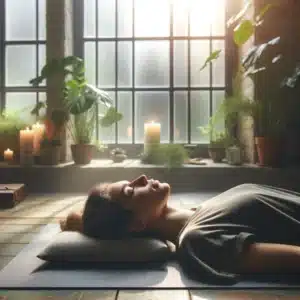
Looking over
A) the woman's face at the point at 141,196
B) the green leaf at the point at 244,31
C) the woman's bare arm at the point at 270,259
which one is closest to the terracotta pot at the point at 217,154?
→ the green leaf at the point at 244,31

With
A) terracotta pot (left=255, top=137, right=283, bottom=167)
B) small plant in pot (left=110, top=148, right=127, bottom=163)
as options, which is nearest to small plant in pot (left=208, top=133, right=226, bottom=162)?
terracotta pot (left=255, top=137, right=283, bottom=167)

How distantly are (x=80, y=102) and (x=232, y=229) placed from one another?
2.14 m

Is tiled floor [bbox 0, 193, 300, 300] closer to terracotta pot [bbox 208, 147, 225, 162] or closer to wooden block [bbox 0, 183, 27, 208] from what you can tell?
wooden block [bbox 0, 183, 27, 208]

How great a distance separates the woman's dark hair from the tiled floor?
1.01 feet

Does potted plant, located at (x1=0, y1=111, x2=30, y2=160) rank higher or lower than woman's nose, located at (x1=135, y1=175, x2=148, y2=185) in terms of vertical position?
higher

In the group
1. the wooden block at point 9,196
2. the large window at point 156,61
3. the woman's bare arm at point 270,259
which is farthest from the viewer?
the large window at point 156,61

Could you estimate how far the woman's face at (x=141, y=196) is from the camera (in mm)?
1479

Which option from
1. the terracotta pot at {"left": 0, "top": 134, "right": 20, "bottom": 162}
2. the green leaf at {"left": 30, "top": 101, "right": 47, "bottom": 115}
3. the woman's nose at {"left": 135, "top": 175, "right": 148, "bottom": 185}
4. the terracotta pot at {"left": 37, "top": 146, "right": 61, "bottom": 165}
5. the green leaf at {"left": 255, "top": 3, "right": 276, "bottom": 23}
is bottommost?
the woman's nose at {"left": 135, "top": 175, "right": 148, "bottom": 185}

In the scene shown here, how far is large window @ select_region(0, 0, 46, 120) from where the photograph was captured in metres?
3.78

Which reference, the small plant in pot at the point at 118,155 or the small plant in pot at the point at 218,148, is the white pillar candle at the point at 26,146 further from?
the small plant in pot at the point at 218,148

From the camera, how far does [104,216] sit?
1.48 metres

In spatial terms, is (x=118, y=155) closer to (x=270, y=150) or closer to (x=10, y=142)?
(x=10, y=142)

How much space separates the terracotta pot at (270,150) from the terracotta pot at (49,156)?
59.1 inches

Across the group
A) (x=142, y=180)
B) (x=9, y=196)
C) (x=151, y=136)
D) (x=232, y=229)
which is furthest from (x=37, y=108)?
(x=232, y=229)
